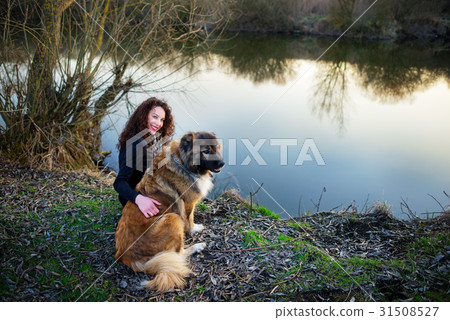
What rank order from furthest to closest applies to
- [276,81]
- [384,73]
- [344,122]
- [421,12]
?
1. [421,12]
2. [384,73]
3. [276,81]
4. [344,122]

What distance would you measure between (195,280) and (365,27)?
25731 millimetres

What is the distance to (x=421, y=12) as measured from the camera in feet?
73.3

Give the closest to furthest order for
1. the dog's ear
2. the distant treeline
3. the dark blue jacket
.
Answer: the dark blue jacket, the dog's ear, the distant treeline

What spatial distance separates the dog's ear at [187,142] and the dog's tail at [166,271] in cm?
137

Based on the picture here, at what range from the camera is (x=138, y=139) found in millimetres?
4098

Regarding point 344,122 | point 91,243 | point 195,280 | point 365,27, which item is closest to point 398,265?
point 195,280

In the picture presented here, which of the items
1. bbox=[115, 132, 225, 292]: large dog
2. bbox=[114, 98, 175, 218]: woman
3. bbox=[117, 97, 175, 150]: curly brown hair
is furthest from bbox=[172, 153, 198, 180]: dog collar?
bbox=[117, 97, 175, 150]: curly brown hair

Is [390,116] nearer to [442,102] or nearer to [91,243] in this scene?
[442,102]

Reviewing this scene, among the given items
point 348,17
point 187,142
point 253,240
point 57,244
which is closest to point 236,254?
point 253,240

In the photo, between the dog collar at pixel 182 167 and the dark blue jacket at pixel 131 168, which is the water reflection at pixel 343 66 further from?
the dark blue jacket at pixel 131 168

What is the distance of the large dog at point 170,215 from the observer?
353 cm

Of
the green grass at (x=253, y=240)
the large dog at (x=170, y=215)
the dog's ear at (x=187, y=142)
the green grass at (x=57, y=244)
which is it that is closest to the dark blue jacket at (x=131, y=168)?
the large dog at (x=170, y=215)

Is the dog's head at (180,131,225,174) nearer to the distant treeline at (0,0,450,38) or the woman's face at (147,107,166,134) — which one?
the woman's face at (147,107,166,134)

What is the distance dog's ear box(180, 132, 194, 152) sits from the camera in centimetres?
421
